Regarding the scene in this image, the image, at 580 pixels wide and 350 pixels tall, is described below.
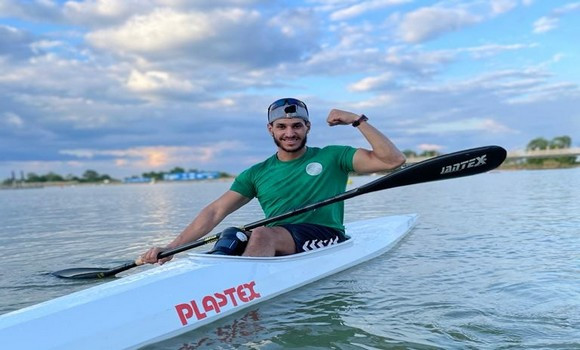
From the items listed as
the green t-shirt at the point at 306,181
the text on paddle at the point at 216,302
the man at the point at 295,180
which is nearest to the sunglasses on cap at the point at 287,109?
the man at the point at 295,180

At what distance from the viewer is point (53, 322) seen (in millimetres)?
3154

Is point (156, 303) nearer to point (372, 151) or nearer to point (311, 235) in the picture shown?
point (311, 235)

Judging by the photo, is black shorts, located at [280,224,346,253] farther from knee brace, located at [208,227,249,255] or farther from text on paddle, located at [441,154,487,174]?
text on paddle, located at [441,154,487,174]

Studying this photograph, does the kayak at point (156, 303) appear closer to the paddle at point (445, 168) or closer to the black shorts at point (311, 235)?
the black shorts at point (311, 235)

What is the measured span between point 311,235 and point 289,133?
1042mm

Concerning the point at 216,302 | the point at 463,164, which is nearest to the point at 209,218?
the point at 216,302

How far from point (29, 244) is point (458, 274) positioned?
7.97 m

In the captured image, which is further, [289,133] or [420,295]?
[289,133]

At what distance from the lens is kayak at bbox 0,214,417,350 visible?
311cm

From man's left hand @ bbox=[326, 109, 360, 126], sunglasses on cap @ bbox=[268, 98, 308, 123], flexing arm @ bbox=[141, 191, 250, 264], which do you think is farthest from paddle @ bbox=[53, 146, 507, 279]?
sunglasses on cap @ bbox=[268, 98, 308, 123]

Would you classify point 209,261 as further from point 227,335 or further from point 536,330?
point 536,330

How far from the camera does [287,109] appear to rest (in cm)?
489

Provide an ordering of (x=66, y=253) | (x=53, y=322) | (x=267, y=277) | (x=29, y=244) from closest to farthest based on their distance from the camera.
A: (x=53, y=322) < (x=267, y=277) < (x=66, y=253) < (x=29, y=244)

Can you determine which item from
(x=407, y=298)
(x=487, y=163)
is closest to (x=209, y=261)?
(x=407, y=298)
